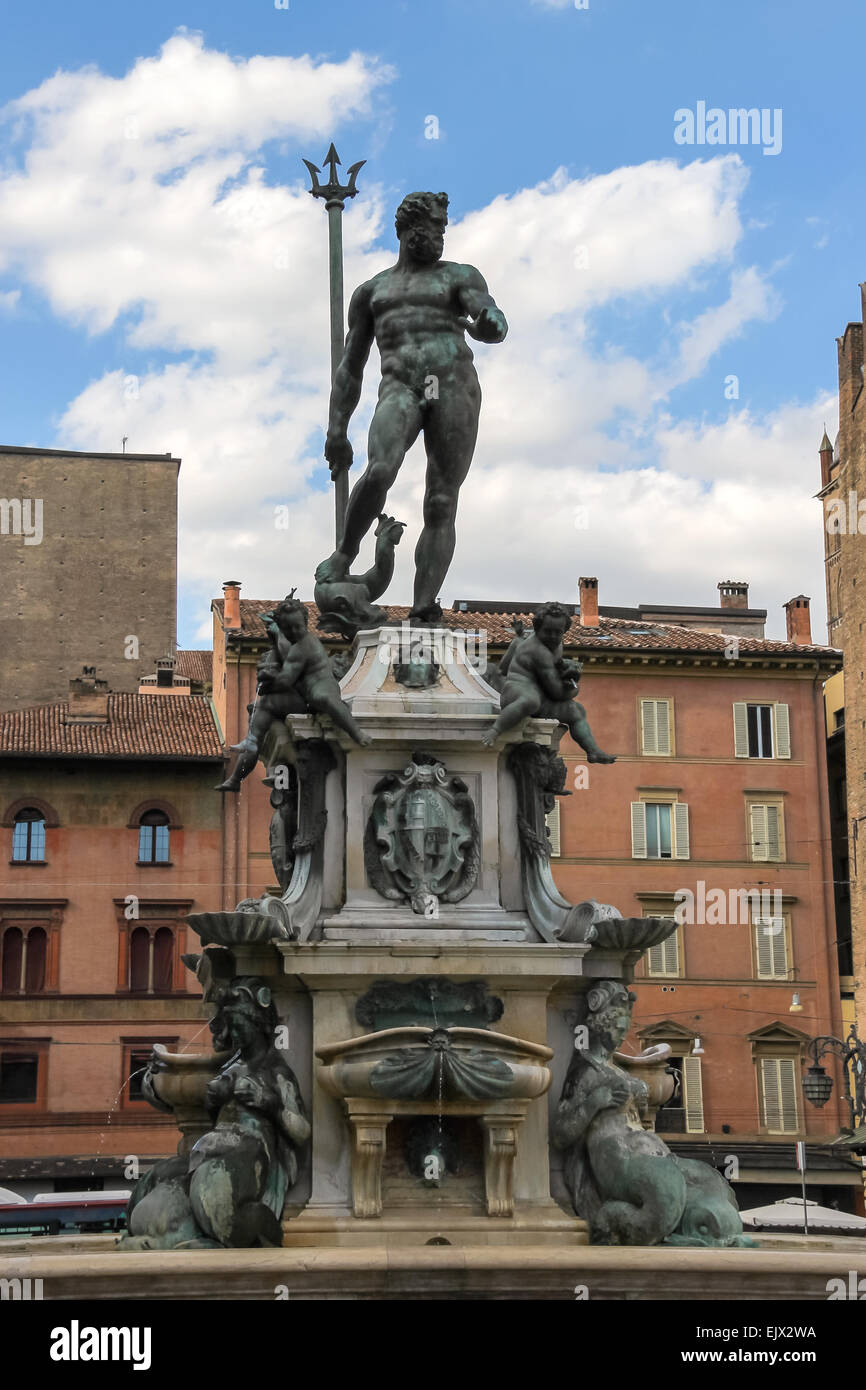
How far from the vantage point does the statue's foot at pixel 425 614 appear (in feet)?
43.4

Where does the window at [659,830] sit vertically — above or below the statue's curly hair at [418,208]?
below

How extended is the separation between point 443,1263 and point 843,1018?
45.5 m

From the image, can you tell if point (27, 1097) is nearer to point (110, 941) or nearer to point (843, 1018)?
point (110, 941)

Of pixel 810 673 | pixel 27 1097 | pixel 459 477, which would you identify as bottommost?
pixel 27 1097

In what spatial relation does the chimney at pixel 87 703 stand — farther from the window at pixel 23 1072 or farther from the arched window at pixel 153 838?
the window at pixel 23 1072

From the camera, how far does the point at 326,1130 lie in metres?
11.2

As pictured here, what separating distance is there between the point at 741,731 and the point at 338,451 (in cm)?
3937

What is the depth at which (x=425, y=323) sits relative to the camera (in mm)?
13281

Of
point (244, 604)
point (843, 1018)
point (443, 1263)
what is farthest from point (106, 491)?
point (443, 1263)

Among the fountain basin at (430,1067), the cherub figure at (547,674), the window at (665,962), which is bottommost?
the fountain basin at (430,1067)

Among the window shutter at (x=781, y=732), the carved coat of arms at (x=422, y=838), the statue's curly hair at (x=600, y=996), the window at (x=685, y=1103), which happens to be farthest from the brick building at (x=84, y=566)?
the statue's curly hair at (x=600, y=996)

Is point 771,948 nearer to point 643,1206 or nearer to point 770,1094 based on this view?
point 770,1094

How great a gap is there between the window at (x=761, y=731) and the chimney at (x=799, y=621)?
175 inches
